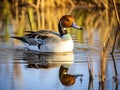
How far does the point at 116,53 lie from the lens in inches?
346

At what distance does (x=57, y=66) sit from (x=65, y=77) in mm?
753

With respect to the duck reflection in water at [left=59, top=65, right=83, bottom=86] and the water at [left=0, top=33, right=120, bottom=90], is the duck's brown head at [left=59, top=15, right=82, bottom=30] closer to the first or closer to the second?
the water at [left=0, top=33, right=120, bottom=90]

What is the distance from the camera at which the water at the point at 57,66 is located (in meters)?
6.29

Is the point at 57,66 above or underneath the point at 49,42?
underneath

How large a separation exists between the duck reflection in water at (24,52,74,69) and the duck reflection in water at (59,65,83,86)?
10.9 inches

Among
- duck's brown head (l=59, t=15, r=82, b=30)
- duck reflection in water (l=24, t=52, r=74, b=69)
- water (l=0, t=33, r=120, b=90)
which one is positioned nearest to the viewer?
water (l=0, t=33, r=120, b=90)

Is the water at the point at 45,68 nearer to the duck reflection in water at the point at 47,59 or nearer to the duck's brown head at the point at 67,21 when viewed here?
the duck reflection in water at the point at 47,59

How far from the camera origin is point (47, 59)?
8.34m

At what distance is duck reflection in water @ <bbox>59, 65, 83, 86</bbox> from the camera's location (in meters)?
6.52

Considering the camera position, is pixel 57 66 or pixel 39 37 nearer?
pixel 57 66

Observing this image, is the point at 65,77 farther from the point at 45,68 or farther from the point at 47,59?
the point at 47,59

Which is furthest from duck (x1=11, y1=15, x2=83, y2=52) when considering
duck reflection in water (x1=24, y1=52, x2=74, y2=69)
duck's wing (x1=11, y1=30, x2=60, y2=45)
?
duck reflection in water (x1=24, y1=52, x2=74, y2=69)

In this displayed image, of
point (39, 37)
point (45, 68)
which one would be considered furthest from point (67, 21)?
point (45, 68)

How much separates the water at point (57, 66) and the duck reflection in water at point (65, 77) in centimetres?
1
